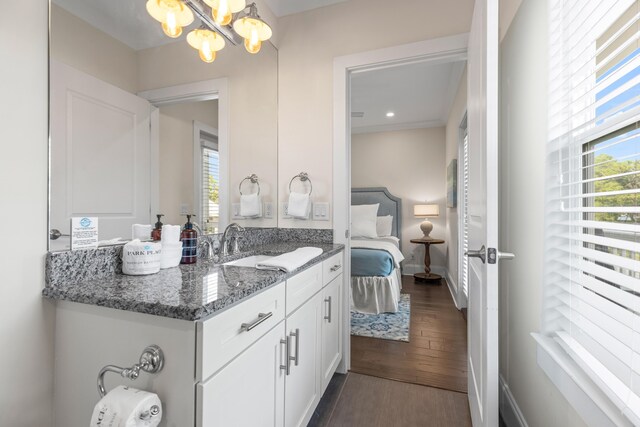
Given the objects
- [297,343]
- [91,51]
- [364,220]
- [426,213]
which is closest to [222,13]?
[91,51]

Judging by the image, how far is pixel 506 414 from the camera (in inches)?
62.4

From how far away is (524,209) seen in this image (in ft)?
4.50

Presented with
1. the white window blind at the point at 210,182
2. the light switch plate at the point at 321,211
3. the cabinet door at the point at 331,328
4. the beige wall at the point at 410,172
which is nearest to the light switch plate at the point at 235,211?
the white window blind at the point at 210,182

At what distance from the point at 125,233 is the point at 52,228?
25 centimetres

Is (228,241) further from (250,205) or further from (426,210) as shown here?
(426,210)

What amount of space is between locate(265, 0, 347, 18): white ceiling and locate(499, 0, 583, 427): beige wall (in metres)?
1.23

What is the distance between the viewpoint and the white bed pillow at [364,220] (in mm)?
4672

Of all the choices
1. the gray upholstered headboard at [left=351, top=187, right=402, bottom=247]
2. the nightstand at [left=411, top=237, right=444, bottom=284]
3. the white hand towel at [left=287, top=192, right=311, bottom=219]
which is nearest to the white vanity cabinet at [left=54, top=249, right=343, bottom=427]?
the white hand towel at [left=287, top=192, right=311, bottom=219]

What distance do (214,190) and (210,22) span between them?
2.92 ft

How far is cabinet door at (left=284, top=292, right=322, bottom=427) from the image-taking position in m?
1.24

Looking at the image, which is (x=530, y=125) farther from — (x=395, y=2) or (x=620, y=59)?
(x=395, y=2)

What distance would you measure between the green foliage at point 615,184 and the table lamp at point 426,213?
380 cm

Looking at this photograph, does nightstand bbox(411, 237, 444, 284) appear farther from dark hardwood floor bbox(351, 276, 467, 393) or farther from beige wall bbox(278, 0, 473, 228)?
beige wall bbox(278, 0, 473, 228)

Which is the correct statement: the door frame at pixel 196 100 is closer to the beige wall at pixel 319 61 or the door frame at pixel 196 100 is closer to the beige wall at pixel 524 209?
the beige wall at pixel 319 61
